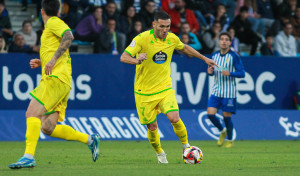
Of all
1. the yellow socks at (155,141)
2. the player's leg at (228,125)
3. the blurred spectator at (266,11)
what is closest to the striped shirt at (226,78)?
the player's leg at (228,125)

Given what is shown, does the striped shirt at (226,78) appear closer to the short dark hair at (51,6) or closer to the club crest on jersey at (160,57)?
the club crest on jersey at (160,57)

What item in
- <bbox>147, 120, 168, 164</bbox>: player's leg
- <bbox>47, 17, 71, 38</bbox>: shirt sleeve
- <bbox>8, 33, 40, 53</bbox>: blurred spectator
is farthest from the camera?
<bbox>8, 33, 40, 53</bbox>: blurred spectator

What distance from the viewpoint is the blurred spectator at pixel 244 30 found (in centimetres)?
1994

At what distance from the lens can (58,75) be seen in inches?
353

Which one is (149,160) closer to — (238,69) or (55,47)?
(55,47)

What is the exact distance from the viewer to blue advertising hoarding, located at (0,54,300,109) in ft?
54.1

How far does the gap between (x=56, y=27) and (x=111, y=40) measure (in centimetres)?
896

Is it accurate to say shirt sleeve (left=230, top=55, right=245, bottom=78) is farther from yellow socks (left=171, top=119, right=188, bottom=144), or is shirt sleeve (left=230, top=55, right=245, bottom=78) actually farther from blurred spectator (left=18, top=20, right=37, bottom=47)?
blurred spectator (left=18, top=20, right=37, bottom=47)

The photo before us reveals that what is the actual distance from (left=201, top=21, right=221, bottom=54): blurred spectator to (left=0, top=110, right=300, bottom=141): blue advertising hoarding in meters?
2.39

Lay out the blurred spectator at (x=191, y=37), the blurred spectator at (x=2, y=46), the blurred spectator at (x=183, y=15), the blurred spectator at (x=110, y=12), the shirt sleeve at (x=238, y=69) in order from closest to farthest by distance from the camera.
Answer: the shirt sleeve at (x=238, y=69) → the blurred spectator at (x=2, y=46) → the blurred spectator at (x=191, y=37) → the blurred spectator at (x=110, y=12) → the blurred spectator at (x=183, y=15)

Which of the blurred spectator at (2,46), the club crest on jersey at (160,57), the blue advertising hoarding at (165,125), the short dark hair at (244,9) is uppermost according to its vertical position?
the club crest on jersey at (160,57)

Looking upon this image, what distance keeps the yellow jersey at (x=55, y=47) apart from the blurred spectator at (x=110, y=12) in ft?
31.2

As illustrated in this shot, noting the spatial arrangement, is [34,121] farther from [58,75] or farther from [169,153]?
[169,153]

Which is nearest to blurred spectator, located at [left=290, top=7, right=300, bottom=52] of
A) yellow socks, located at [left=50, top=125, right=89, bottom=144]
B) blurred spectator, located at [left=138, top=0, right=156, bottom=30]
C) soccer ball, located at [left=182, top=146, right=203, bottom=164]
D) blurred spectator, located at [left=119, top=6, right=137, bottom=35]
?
blurred spectator, located at [left=138, top=0, right=156, bottom=30]
